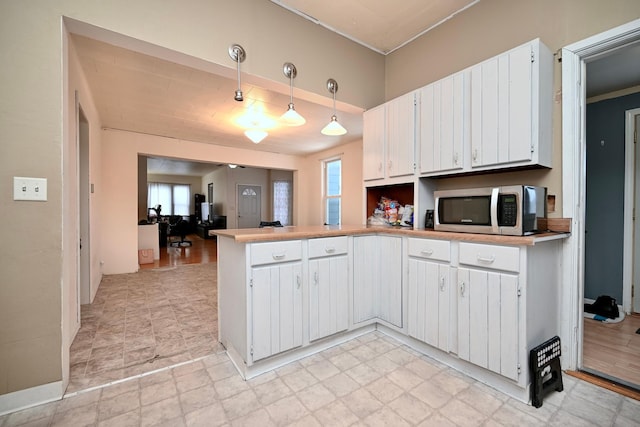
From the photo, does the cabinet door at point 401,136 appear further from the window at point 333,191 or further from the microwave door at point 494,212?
the window at point 333,191

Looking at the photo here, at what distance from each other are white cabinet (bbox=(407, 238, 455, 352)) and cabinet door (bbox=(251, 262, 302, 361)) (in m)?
0.88

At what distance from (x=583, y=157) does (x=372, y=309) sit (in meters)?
1.87

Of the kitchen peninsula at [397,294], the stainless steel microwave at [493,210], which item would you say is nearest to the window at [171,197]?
the kitchen peninsula at [397,294]

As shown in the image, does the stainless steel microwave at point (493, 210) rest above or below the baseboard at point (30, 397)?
above

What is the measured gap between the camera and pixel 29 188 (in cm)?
153

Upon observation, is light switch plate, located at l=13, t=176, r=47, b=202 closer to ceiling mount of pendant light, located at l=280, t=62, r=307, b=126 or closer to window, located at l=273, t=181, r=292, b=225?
ceiling mount of pendant light, located at l=280, t=62, r=307, b=126

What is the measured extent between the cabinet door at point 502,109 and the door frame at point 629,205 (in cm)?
216

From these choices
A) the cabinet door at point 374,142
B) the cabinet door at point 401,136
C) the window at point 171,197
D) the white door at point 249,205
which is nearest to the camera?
the cabinet door at point 401,136

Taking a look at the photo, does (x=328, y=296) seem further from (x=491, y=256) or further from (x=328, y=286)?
(x=491, y=256)

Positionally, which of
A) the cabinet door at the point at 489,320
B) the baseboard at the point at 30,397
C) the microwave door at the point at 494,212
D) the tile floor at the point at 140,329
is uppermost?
the microwave door at the point at 494,212

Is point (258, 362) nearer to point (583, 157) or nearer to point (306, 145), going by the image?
point (583, 157)

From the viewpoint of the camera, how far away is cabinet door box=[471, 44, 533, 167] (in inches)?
69.2

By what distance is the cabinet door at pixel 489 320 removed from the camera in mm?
1604

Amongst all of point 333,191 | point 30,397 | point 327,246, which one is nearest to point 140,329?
point 30,397
